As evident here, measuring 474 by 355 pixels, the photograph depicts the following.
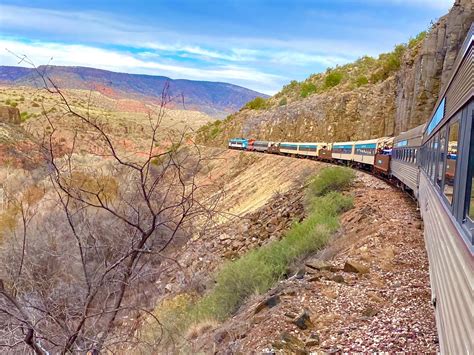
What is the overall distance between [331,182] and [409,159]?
5706 mm

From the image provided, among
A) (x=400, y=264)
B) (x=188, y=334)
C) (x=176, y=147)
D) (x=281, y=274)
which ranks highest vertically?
(x=176, y=147)

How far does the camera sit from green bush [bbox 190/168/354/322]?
12195mm

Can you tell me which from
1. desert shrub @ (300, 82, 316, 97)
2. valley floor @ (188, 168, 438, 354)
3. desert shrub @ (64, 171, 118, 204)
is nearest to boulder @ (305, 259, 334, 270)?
valley floor @ (188, 168, 438, 354)

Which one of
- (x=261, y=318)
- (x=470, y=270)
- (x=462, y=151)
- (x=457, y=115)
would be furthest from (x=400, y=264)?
(x=470, y=270)

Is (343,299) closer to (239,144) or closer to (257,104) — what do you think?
(239,144)

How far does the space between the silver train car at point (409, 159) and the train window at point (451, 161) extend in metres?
9.13

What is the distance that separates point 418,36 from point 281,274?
1835 inches

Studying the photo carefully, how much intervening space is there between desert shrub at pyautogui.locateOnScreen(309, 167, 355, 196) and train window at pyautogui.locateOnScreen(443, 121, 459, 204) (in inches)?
670

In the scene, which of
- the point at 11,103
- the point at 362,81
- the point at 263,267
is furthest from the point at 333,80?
the point at 263,267

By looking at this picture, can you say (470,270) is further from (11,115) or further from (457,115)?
(11,115)

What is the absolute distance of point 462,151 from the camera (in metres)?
4.77

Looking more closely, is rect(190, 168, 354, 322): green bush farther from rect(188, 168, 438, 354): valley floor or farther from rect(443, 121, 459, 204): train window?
rect(443, 121, 459, 204): train window

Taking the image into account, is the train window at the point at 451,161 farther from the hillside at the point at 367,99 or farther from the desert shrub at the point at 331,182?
the hillside at the point at 367,99

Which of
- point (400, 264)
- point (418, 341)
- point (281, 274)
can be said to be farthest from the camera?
point (281, 274)
